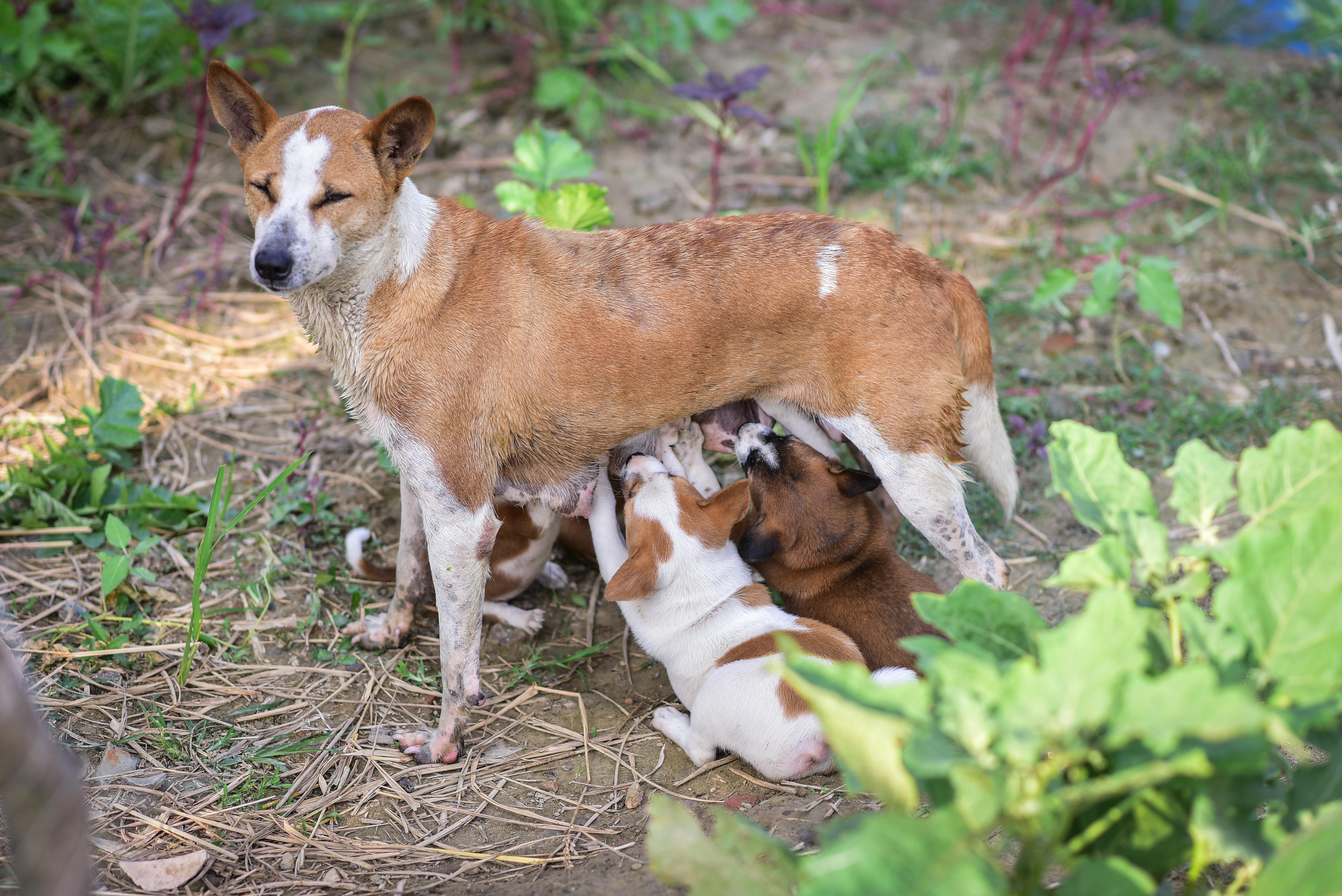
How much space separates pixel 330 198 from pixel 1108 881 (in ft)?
8.72

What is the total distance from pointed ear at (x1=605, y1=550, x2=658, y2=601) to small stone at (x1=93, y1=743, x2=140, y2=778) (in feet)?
5.23

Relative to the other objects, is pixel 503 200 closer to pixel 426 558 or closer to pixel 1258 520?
pixel 426 558

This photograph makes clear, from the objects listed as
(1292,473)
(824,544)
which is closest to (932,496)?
(824,544)

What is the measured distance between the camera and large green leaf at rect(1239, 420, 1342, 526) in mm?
2006

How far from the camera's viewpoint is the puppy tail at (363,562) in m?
3.91

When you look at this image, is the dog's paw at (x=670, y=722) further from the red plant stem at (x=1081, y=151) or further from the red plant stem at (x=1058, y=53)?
the red plant stem at (x=1058, y=53)

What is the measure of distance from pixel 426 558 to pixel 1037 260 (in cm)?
365

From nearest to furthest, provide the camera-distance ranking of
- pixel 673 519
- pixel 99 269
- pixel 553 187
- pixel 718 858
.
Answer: pixel 718 858 → pixel 673 519 → pixel 553 187 → pixel 99 269

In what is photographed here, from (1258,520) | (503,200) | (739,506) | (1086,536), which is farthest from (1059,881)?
(503,200)

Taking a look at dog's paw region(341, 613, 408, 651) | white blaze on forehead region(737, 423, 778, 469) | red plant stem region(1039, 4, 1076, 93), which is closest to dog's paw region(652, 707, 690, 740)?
white blaze on forehead region(737, 423, 778, 469)

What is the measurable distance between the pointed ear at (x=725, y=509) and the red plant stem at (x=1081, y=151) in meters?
2.95

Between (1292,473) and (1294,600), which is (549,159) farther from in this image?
(1294,600)

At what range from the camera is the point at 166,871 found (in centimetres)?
272

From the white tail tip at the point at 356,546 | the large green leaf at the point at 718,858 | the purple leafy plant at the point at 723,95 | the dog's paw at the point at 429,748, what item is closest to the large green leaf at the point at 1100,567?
the large green leaf at the point at 718,858
